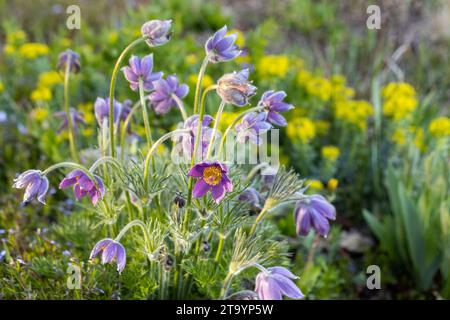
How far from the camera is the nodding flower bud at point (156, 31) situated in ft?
5.02

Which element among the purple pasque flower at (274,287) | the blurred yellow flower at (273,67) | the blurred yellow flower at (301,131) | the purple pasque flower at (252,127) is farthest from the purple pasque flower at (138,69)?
the blurred yellow flower at (273,67)

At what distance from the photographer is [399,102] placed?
2.73 metres

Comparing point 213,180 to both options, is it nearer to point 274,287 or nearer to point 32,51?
point 274,287

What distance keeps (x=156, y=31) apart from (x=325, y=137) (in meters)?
1.72

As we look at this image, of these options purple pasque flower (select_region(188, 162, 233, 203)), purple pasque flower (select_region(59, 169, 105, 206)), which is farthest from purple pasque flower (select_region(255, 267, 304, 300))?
purple pasque flower (select_region(59, 169, 105, 206))

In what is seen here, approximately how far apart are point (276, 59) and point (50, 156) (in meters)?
1.18

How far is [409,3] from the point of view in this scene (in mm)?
3588

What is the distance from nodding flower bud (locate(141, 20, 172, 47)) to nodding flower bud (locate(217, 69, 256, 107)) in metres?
0.21

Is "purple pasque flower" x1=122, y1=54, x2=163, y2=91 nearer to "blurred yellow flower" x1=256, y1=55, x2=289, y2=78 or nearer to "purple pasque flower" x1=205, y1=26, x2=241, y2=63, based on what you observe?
"purple pasque flower" x1=205, y1=26, x2=241, y2=63

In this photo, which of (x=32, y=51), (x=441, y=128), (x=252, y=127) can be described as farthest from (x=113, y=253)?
(x=32, y=51)

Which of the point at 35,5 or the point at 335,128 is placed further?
the point at 35,5

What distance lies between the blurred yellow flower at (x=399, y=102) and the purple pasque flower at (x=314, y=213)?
121 centimetres
